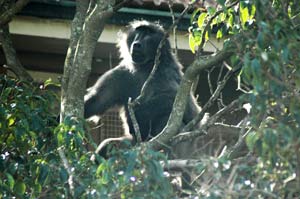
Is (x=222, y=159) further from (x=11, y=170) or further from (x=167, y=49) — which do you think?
(x=167, y=49)

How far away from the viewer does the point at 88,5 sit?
686 cm

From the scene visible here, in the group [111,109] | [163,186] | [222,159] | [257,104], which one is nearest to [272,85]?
[257,104]

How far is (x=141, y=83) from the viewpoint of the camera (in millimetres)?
8969

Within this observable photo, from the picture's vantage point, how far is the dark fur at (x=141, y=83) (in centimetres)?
860

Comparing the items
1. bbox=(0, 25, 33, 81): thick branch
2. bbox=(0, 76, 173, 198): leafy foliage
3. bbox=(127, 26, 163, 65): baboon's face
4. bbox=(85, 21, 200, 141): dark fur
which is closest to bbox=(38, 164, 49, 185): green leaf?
bbox=(0, 76, 173, 198): leafy foliage

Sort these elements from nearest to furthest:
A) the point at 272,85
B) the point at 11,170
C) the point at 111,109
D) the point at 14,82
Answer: the point at 272,85 < the point at 11,170 < the point at 14,82 < the point at 111,109

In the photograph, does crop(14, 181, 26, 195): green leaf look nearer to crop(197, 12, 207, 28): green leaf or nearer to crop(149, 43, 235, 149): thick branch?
crop(149, 43, 235, 149): thick branch

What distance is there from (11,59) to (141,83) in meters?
2.04

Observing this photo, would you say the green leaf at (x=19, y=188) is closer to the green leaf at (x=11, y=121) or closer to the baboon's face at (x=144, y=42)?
the green leaf at (x=11, y=121)

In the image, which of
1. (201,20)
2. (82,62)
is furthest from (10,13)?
(201,20)

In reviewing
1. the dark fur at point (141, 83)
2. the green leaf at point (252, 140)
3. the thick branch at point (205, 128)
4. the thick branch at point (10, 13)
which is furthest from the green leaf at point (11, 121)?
the dark fur at point (141, 83)

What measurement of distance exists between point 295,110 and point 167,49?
4402 millimetres

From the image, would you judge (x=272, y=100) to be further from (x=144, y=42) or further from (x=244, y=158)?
(x=144, y=42)

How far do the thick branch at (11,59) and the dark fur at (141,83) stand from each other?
1257mm
